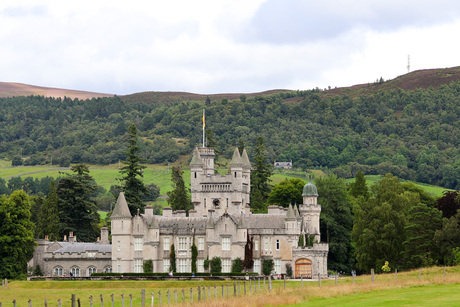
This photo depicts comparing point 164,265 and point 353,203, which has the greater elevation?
point 353,203

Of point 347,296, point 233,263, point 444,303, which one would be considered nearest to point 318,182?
point 233,263

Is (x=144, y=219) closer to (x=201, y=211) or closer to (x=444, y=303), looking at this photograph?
(x=201, y=211)

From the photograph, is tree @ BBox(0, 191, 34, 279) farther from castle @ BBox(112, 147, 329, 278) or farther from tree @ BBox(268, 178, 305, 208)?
tree @ BBox(268, 178, 305, 208)

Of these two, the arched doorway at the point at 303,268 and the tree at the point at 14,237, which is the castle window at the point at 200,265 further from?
the tree at the point at 14,237

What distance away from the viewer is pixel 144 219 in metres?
Answer: 86.9

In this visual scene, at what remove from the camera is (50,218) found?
103m

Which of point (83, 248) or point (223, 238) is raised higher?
point (223, 238)

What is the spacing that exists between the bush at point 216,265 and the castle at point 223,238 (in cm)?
42

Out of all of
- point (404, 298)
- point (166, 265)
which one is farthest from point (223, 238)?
point (404, 298)

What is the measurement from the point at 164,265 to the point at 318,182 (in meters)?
24.4

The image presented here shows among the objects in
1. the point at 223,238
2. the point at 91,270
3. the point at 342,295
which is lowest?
the point at 342,295

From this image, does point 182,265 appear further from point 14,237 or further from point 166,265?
point 14,237

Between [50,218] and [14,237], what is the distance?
2064 centimetres

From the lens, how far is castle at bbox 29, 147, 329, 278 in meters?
84.6
